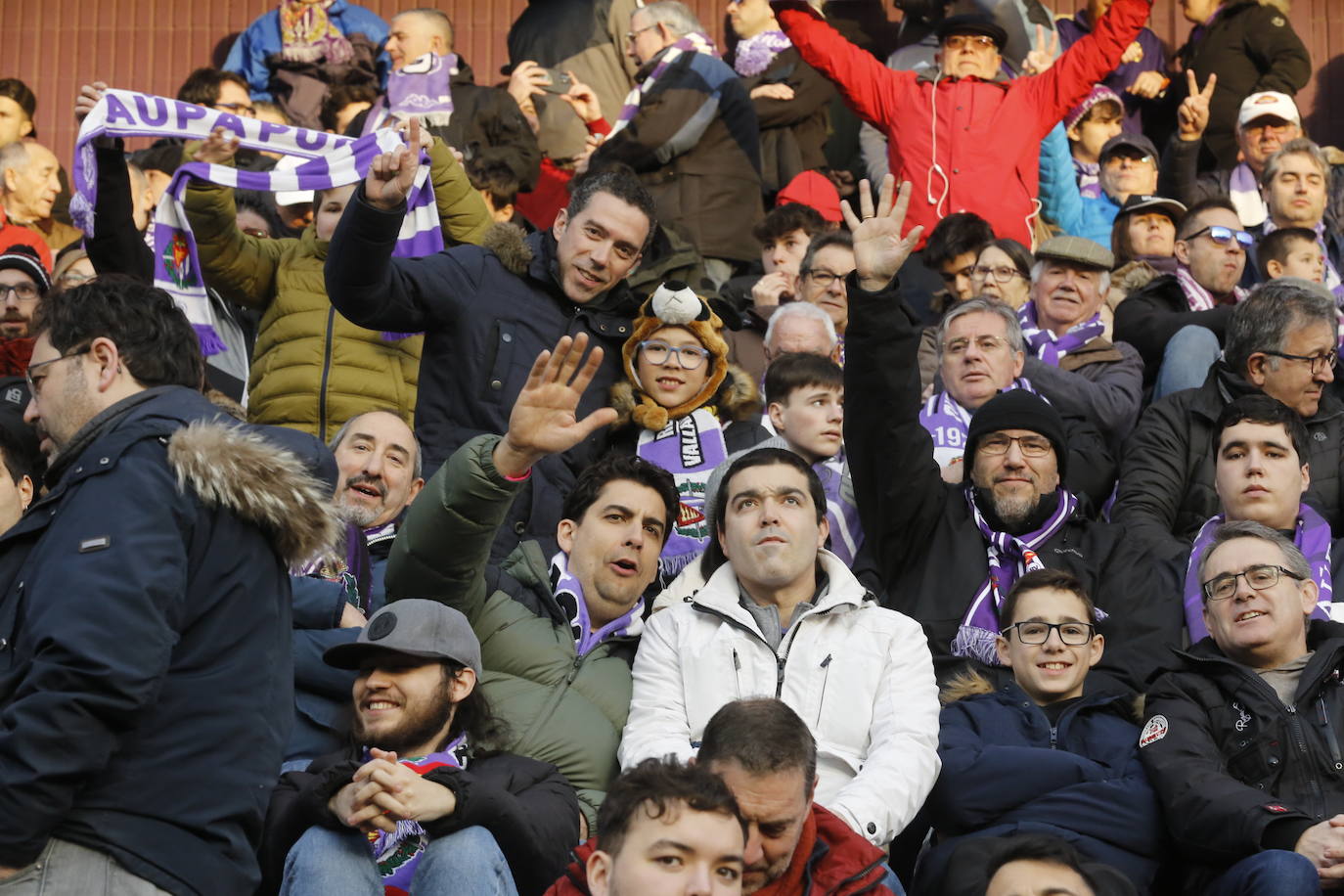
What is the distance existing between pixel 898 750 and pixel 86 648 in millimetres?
2450

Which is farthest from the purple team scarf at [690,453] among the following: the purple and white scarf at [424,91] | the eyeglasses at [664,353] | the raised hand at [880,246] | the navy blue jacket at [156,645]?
the purple and white scarf at [424,91]

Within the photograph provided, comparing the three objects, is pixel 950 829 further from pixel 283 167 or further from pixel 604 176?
pixel 283 167

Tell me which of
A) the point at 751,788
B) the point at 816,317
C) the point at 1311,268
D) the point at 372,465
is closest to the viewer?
the point at 751,788

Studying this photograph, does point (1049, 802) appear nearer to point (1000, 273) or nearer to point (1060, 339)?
point (1060, 339)

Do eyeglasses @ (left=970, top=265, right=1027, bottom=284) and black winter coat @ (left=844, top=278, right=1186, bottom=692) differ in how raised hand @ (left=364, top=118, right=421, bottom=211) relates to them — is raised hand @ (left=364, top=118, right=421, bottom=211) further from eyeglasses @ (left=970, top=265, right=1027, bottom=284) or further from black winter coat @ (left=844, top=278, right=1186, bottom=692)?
eyeglasses @ (left=970, top=265, right=1027, bottom=284)

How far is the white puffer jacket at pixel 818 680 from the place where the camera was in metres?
5.34

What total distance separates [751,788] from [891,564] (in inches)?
91.4

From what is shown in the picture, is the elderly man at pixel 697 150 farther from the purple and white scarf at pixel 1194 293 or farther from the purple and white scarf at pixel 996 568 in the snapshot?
the purple and white scarf at pixel 996 568

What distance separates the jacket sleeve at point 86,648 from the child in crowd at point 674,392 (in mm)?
3477

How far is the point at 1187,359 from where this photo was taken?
342 inches

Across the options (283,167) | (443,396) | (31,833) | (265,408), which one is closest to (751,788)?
(31,833)

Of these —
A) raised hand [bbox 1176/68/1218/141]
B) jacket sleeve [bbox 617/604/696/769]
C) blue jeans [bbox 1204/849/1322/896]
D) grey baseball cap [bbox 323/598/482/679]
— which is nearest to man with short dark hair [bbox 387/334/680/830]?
jacket sleeve [bbox 617/604/696/769]

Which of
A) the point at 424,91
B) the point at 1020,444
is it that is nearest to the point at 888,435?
the point at 1020,444

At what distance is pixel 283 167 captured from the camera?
8109 millimetres
